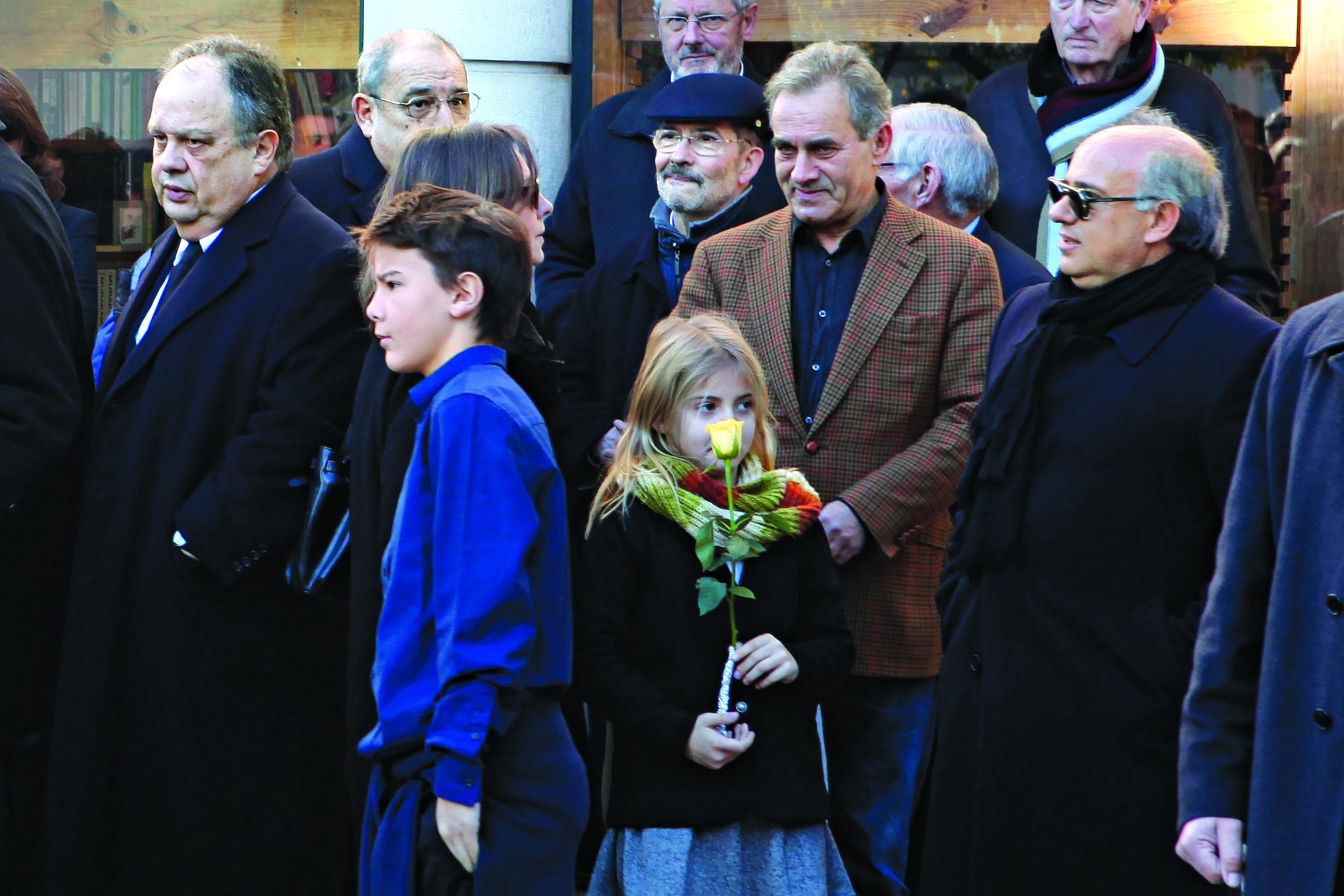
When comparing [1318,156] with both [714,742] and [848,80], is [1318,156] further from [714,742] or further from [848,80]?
[714,742]

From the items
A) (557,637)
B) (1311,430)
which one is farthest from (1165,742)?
(557,637)

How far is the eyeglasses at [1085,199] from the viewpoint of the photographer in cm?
339

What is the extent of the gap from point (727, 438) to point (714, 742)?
645 mm

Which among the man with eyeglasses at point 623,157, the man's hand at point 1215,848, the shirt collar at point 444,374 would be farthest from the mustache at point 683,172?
the man's hand at point 1215,848

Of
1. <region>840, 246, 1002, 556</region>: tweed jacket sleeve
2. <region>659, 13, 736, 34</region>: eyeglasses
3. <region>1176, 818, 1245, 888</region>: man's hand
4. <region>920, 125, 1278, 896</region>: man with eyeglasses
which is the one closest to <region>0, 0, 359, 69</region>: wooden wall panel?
<region>659, 13, 736, 34</region>: eyeglasses

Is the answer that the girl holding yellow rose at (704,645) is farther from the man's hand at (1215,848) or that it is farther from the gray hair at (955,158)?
the gray hair at (955,158)

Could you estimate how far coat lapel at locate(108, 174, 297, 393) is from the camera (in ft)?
12.6

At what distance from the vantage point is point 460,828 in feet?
9.48

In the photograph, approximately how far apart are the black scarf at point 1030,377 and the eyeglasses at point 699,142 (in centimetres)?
143

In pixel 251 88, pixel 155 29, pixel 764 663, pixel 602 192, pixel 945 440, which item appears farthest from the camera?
pixel 155 29

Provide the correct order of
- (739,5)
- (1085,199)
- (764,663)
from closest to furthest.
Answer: (1085,199) → (764,663) → (739,5)

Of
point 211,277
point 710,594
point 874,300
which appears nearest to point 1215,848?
point 710,594

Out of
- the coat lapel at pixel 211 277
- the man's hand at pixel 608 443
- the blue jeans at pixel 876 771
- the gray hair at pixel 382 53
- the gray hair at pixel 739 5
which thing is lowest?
the blue jeans at pixel 876 771

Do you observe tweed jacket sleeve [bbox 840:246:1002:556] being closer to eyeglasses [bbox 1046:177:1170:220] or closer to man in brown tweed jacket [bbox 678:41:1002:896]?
man in brown tweed jacket [bbox 678:41:1002:896]
